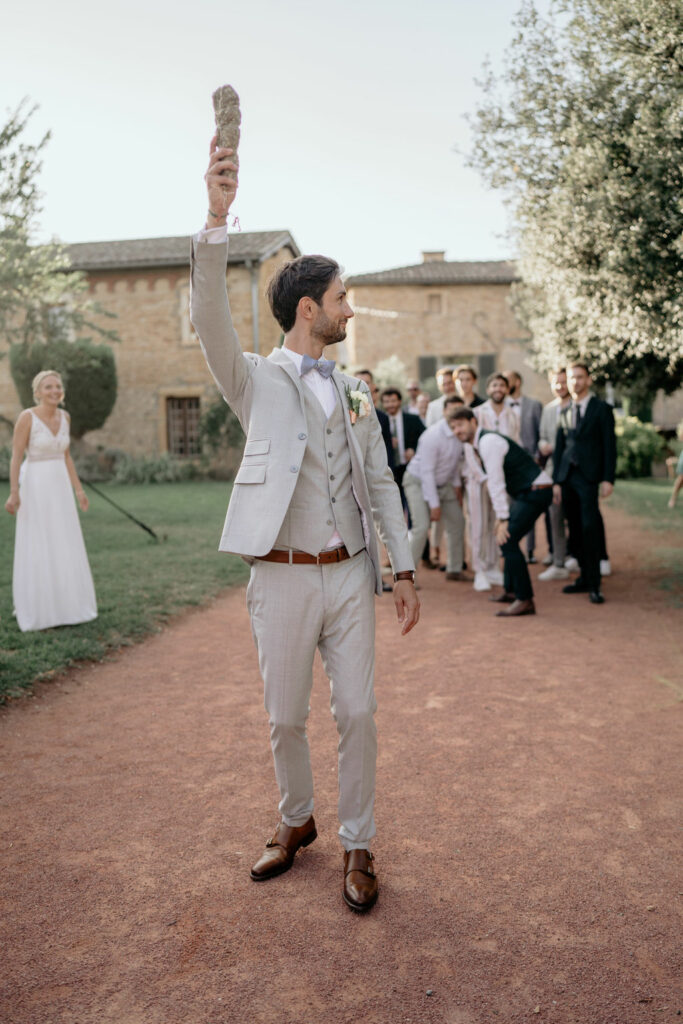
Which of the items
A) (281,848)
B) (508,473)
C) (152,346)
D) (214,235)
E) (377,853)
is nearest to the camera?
(214,235)

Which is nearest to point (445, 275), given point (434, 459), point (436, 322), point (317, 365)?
point (436, 322)

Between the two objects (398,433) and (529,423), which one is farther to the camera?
(529,423)

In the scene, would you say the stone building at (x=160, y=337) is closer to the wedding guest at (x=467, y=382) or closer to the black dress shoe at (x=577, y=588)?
the wedding guest at (x=467, y=382)

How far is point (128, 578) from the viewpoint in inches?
401

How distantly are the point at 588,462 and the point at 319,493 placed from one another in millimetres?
6135

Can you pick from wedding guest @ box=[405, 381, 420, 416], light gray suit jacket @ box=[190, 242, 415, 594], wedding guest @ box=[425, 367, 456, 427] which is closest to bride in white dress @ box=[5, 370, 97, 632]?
wedding guest @ box=[425, 367, 456, 427]

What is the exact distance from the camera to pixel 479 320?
37.0 metres

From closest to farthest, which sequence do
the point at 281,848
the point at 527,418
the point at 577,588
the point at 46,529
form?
the point at 281,848, the point at 46,529, the point at 577,588, the point at 527,418

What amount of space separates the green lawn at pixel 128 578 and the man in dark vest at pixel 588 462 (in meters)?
4.12

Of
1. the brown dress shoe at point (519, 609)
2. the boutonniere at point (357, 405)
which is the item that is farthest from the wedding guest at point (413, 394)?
the boutonniere at point (357, 405)

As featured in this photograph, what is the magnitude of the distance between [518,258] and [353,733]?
10560 millimetres

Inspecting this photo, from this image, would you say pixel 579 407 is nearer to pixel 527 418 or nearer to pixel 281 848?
pixel 527 418

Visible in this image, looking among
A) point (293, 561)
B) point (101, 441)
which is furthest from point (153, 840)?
point (101, 441)

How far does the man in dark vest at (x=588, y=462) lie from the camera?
862 cm
